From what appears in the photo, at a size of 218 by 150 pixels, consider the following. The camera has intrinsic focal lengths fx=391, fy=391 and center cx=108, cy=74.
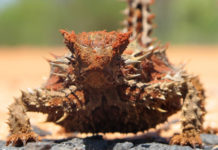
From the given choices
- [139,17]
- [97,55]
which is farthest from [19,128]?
[139,17]

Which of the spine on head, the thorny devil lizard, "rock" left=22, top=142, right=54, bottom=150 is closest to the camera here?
the thorny devil lizard

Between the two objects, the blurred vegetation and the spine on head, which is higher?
the blurred vegetation

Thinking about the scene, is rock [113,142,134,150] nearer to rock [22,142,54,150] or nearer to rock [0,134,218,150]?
rock [0,134,218,150]

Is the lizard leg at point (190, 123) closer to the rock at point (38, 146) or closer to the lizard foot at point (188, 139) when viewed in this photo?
the lizard foot at point (188, 139)

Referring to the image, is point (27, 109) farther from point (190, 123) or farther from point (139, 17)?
point (139, 17)

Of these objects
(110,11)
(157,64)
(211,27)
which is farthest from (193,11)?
(157,64)

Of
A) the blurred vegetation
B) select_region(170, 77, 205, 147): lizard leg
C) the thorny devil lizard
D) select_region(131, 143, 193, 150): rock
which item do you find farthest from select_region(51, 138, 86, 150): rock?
the blurred vegetation

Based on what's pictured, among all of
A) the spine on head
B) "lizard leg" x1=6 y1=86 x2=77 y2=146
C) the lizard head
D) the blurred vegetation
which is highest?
the blurred vegetation
